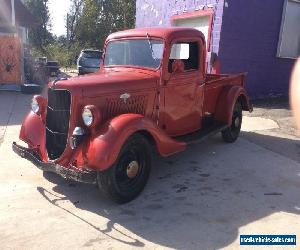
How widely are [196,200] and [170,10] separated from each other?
9951mm

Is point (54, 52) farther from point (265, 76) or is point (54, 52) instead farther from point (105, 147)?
point (105, 147)

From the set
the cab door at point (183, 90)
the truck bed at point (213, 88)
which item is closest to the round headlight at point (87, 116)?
the cab door at point (183, 90)

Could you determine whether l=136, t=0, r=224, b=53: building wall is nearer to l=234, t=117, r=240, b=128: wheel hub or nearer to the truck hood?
l=234, t=117, r=240, b=128: wheel hub

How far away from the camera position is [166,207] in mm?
4719

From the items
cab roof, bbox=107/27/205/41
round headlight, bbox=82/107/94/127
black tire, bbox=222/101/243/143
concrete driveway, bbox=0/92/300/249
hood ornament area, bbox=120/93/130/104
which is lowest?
concrete driveway, bbox=0/92/300/249

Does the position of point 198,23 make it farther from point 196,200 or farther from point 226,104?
point 196,200

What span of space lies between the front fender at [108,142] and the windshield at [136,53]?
1.19m

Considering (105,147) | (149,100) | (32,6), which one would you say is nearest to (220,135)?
(149,100)

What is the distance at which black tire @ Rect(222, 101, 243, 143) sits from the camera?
748 centimetres

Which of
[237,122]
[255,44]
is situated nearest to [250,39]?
[255,44]

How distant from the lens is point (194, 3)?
12.3 metres

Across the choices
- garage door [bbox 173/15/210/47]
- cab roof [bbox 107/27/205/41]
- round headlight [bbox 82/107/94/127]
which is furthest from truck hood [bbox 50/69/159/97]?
garage door [bbox 173/15/210/47]

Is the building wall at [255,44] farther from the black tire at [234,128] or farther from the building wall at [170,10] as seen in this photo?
the black tire at [234,128]

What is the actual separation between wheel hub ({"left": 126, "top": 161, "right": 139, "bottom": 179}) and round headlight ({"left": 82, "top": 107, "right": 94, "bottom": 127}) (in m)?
0.73
